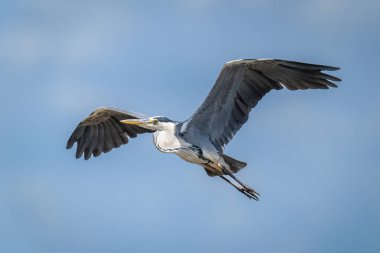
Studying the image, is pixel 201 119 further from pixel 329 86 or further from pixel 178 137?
pixel 329 86

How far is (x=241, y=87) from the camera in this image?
14734 mm

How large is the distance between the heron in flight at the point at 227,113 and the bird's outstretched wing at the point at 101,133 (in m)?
2.04

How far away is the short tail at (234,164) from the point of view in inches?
583

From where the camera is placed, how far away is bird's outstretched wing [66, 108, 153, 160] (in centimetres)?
1733

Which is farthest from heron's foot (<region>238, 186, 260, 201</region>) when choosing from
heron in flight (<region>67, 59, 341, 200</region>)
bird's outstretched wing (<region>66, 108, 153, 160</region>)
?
bird's outstretched wing (<region>66, 108, 153, 160</region>)

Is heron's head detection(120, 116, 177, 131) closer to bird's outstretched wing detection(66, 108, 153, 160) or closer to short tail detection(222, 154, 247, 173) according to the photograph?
short tail detection(222, 154, 247, 173)

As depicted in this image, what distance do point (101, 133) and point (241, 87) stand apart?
154 inches

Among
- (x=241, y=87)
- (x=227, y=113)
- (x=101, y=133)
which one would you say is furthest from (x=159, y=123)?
(x=101, y=133)

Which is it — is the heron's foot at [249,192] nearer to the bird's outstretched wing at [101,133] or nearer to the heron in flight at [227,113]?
the heron in flight at [227,113]

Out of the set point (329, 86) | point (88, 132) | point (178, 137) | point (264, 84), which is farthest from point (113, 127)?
point (329, 86)

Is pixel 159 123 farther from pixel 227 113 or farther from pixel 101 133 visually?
pixel 101 133

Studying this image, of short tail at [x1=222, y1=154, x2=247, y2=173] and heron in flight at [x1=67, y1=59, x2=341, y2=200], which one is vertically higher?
heron in flight at [x1=67, y1=59, x2=341, y2=200]

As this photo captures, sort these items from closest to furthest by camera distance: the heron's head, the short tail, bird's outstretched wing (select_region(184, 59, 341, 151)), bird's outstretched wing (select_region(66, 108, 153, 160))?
1. bird's outstretched wing (select_region(184, 59, 341, 151))
2. the short tail
3. the heron's head
4. bird's outstretched wing (select_region(66, 108, 153, 160))

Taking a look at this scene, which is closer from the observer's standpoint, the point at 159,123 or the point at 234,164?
the point at 234,164
